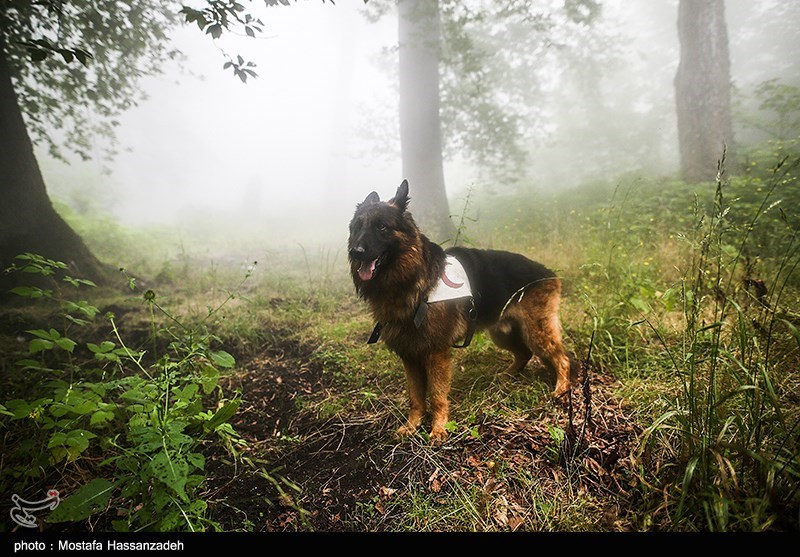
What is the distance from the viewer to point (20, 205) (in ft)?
13.1

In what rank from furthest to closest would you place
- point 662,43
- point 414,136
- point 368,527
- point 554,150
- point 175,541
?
point 662,43 → point 554,150 → point 414,136 → point 368,527 → point 175,541

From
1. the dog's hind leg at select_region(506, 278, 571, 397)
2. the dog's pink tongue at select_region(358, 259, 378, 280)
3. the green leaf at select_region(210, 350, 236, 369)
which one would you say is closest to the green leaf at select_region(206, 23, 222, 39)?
the dog's pink tongue at select_region(358, 259, 378, 280)

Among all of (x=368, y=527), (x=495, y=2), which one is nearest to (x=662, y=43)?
(x=495, y=2)

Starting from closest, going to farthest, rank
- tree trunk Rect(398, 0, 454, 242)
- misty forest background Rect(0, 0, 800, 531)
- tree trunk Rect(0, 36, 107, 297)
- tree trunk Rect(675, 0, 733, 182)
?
misty forest background Rect(0, 0, 800, 531), tree trunk Rect(0, 36, 107, 297), tree trunk Rect(675, 0, 733, 182), tree trunk Rect(398, 0, 454, 242)

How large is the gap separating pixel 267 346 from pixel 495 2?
276 inches

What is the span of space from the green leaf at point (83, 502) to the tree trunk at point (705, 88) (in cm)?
974

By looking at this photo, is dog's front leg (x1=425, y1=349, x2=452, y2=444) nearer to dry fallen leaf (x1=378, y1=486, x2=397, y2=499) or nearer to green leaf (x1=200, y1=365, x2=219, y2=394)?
dry fallen leaf (x1=378, y1=486, x2=397, y2=499)

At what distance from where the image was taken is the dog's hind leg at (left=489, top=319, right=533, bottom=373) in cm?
286

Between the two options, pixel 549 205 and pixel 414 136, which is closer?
pixel 414 136

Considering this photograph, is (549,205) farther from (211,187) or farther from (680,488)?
(211,187)

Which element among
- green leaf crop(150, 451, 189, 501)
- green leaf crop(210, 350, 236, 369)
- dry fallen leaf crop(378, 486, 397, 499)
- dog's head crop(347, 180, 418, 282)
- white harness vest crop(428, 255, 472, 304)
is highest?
dog's head crop(347, 180, 418, 282)

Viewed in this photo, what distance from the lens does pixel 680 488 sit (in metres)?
1.43

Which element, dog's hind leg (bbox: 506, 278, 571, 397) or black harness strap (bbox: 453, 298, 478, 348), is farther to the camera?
dog's hind leg (bbox: 506, 278, 571, 397)

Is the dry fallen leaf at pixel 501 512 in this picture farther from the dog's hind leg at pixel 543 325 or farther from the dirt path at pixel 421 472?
the dog's hind leg at pixel 543 325
